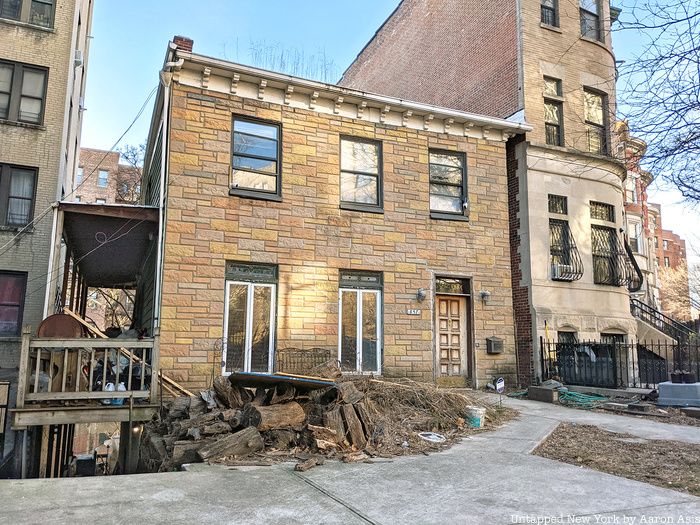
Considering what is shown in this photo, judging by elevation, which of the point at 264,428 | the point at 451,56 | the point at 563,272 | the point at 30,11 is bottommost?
the point at 264,428

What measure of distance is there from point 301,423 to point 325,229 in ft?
17.5

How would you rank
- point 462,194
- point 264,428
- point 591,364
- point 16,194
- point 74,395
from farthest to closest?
point 16,194, point 462,194, point 591,364, point 74,395, point 264,428

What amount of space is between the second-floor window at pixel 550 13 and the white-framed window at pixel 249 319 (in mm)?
10918

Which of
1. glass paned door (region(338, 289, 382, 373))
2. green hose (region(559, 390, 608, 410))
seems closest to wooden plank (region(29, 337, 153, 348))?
glass paned door (region(338, 289, 382, 373))

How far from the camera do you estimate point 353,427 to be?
644cm

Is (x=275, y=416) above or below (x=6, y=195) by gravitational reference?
below

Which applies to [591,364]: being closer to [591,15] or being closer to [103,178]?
[591,15]

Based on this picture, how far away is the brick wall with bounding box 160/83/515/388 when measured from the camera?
987cm

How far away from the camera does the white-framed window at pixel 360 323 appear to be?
36.2 ft

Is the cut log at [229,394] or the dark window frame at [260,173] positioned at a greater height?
the dark window frame at [260,173]

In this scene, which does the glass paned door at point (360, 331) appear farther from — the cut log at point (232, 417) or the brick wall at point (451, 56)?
the brick wall at point (451, 56)

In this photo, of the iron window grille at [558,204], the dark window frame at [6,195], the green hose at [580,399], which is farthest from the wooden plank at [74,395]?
the iron window grille at [558,204]

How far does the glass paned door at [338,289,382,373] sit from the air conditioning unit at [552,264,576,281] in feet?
16.0

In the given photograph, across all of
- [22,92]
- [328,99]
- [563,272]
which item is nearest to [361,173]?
[328,99]
